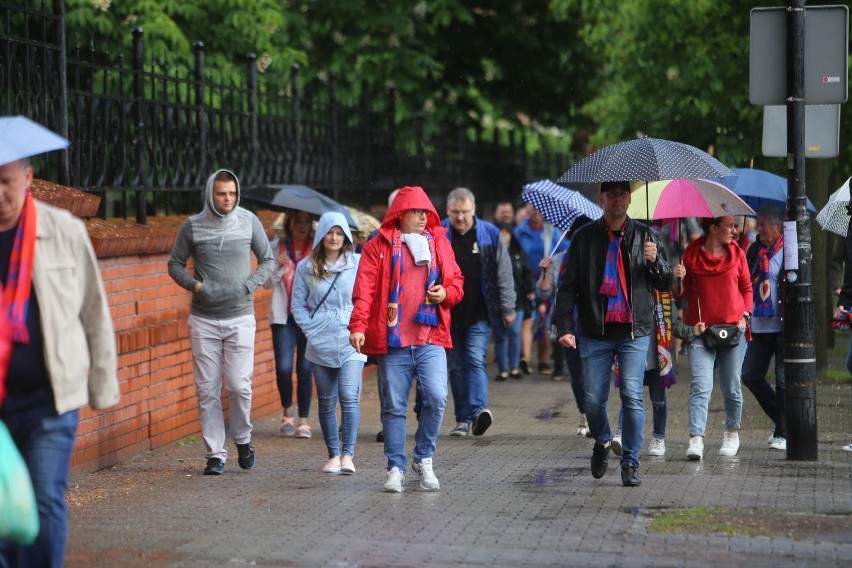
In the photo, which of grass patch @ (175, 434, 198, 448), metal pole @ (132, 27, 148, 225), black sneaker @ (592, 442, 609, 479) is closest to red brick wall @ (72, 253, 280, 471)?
grass patch @ (175, 434, 198, 448)

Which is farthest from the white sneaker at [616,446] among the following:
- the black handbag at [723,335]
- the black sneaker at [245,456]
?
the black sneaker at [245,456]

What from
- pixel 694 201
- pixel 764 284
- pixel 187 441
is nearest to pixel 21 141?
pixel 694 201

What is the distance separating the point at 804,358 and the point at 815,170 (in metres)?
5.11

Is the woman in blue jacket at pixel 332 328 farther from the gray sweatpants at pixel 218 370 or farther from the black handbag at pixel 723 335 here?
the black handbag at pixel 723 335

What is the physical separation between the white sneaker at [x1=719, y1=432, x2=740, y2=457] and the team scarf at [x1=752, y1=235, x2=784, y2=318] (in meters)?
0.84

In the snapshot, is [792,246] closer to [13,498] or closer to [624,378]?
[624,378]

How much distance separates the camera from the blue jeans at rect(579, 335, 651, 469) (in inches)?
331

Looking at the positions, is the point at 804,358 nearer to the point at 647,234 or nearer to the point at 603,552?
the point at 647,234

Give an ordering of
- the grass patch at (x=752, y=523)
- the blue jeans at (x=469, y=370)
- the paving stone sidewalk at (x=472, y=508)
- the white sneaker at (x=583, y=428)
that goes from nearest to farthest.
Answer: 1. the paving stone sidewalk at (x=472, y=508)
2. the grass patch at (x=752, y=523)
3. the white sneaker at (x=583, y=428)
4. the blue jeans at (x=469, y=370)

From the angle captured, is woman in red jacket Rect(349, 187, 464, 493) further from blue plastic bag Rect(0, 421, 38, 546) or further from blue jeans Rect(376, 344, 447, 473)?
blue plastic bag Rect(0, 421, 38, 546)

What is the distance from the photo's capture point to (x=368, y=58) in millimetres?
22125

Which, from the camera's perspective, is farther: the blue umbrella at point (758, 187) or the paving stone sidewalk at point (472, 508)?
the blue umbrella at point (758, 187)

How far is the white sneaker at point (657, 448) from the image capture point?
9.73 meters

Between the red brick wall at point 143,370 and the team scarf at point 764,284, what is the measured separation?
400 cm
